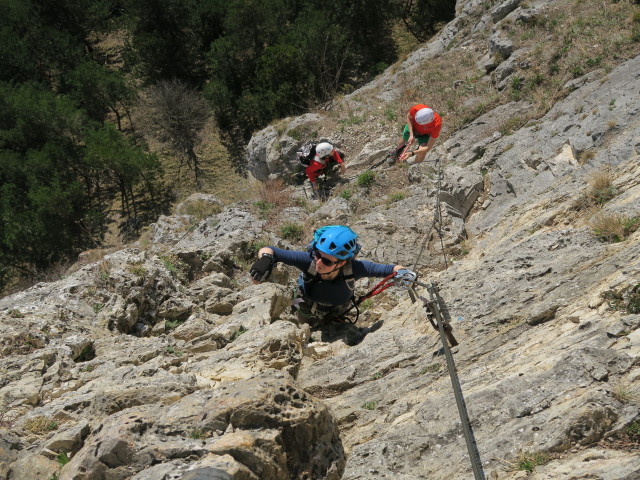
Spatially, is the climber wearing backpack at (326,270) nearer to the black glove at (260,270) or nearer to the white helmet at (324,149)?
the black glove at (260,270)

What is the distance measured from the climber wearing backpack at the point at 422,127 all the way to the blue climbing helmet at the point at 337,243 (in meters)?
5.97

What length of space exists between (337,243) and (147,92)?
26858 millimetres

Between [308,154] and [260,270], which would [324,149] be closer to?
[308,154]

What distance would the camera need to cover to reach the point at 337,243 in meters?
5.45

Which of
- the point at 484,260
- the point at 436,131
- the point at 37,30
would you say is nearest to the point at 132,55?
the point at 37,30

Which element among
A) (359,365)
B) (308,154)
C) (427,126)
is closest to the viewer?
(359,365)

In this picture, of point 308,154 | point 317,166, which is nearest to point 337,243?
point 317,166

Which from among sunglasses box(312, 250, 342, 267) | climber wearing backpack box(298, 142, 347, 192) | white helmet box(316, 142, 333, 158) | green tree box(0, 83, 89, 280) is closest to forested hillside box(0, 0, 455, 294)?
green tree box(0, 83, 89, 280)

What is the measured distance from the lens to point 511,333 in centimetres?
431

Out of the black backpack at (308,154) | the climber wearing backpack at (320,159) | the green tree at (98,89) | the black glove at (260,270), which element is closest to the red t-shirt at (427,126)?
the climber wearing backpack at (320,159)

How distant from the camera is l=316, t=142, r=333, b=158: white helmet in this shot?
13250 mm

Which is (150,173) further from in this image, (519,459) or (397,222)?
(519,459)

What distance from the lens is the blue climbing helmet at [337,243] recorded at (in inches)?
215

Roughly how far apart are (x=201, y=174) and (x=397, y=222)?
59.5ft
